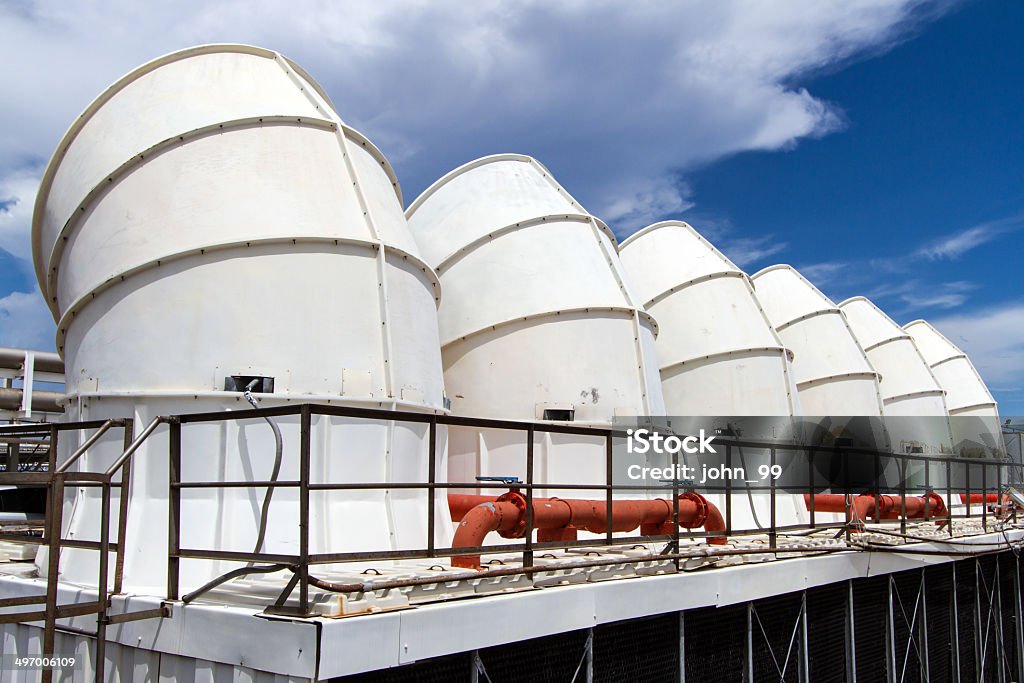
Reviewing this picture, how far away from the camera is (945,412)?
26.9m

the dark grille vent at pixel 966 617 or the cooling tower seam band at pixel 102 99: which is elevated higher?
→ the cooling tower seam band at pixel 102 99

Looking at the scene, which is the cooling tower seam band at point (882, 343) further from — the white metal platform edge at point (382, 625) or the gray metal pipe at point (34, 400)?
the gray metal pipe at point (34, 400)

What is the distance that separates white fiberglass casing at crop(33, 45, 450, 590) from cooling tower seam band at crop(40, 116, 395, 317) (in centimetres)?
1

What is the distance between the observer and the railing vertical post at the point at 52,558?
5289mm

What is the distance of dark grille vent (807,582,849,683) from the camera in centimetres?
986

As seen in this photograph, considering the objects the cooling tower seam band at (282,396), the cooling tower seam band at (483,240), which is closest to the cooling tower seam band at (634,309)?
the cooling tower seam band at (483,240)

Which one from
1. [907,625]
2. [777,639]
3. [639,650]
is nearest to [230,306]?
[639,650]

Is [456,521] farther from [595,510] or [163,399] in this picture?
[163,399]

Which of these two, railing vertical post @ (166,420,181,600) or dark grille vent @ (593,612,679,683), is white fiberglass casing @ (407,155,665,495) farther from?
railing vertical post @ (166,420,181,600)

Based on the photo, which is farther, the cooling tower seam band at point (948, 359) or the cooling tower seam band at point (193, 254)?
the cooling tower seam band at point (948, 359)

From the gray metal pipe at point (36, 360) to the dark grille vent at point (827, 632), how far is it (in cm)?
1342

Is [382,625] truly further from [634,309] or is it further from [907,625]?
[907,625]

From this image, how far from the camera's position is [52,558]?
17.5 feet

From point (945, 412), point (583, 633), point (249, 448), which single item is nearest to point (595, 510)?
point (583, 633)
